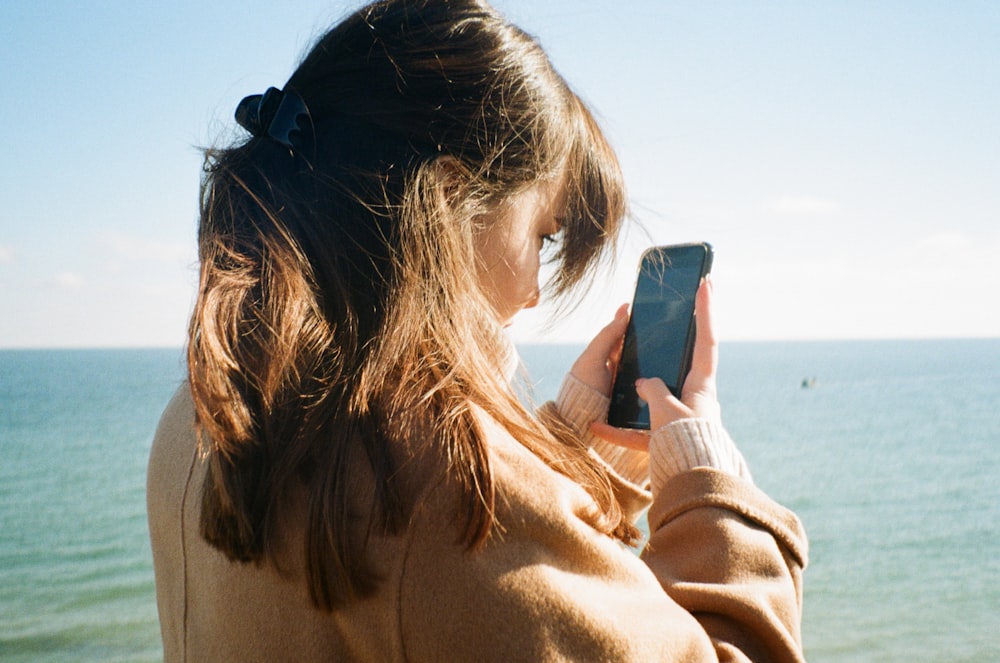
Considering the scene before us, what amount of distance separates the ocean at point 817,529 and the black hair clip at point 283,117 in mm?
487

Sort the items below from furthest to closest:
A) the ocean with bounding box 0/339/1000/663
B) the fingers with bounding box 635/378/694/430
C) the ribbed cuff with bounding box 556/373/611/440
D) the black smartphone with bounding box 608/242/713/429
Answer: the ocean with bounding box 0/339/1000/663, the ribbed cuff with bounding box 556/373/611/440, the black smartphone with bounding box 608/242/713/429, the fingers with bounding box 635/378/694/430

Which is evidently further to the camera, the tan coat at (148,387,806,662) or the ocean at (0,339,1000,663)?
the ocean at (0,339,1000,663)

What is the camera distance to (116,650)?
837 centimetres

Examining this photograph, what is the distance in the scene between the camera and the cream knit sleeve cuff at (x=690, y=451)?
140cm

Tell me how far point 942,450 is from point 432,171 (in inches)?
1145

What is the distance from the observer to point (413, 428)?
3.23 feet

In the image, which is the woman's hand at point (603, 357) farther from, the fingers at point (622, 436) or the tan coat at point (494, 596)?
the tan coat at point (494, 596)

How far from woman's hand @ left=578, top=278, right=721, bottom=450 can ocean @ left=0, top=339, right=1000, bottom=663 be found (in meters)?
0.24

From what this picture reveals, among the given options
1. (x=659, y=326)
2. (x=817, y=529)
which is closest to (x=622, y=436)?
(x=659, y=326)

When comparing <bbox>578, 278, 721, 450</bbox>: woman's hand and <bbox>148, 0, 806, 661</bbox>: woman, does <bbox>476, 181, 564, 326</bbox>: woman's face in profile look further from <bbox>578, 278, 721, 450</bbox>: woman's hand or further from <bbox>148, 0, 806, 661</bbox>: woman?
<bbox>578, 278, 721, 450</bbox>: woman's hand

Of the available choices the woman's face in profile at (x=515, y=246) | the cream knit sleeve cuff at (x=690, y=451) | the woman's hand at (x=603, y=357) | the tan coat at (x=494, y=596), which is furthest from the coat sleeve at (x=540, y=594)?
the woman's hand at (x=603, y=357)

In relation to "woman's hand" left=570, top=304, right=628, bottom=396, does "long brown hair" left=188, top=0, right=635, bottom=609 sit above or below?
above

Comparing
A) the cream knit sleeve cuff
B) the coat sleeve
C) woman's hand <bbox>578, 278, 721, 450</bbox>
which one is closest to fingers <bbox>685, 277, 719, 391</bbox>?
woman's hand <bbox>578, 278, 721, 450</bbox>

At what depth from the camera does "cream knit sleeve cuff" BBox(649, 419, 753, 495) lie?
1.40 meters
